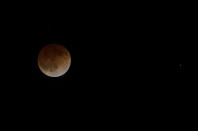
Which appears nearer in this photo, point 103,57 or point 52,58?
point 52,58

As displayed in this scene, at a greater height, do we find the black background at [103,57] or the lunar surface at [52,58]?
the black background at [103,57]

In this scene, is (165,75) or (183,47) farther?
(165,75)

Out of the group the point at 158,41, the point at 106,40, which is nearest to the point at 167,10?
the point at 158,41

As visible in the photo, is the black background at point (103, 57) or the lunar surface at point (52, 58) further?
the black background at point (103, 57)

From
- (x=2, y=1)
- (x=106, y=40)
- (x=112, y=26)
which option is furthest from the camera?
(x=106, y=40)

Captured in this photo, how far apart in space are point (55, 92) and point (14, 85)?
3.52 feet

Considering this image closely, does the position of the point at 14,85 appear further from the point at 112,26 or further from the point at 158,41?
the point at 158,41

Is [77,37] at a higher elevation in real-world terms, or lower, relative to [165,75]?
higher

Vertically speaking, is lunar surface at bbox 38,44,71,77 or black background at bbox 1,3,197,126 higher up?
black background at bbox 1,3,197,126

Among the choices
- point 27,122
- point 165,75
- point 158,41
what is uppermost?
point 158,41

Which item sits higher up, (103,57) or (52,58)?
(103,57)

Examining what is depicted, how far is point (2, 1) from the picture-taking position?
13.7 ft

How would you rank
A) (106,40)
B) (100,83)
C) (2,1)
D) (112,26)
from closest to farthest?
(2,1), (112,26), (106,40), (100,83)

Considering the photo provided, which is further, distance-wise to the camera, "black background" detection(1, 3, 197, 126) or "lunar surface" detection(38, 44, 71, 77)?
"black background" detection(1, 3, 197, 126)
